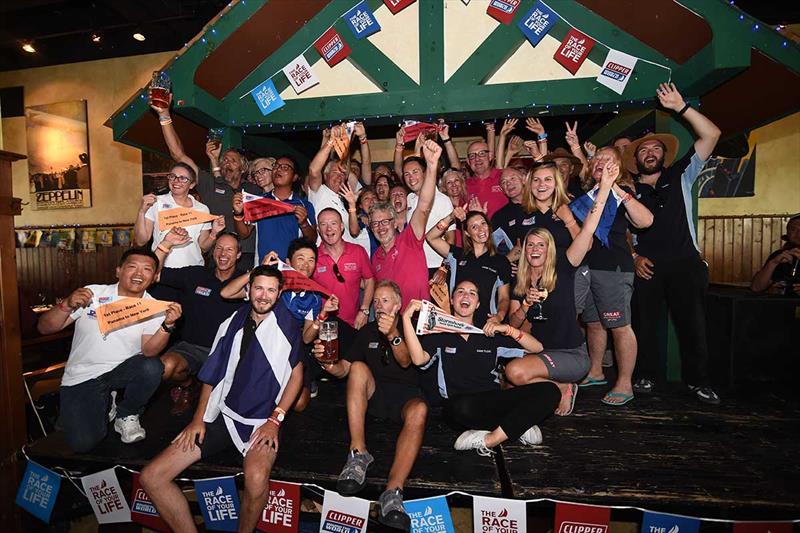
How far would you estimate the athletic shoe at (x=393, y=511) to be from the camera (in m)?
2.82

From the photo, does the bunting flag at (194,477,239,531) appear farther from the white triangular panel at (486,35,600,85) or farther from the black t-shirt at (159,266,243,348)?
the white triangular panel at (486,35,600,85)

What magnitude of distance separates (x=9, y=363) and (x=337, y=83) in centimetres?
455

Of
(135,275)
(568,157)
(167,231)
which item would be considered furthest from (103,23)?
(568,157)

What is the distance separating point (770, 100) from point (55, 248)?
15.9 meters

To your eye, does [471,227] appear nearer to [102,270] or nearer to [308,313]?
[308,313]

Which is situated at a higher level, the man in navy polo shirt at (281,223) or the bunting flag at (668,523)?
the man in navy polo shirt at (281,223)

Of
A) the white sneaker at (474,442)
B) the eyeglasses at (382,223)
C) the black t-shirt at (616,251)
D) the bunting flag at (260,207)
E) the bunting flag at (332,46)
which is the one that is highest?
the bunting flag at (332,46)

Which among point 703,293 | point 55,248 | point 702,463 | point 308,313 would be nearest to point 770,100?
point 703,293

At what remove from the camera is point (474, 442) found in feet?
11.0

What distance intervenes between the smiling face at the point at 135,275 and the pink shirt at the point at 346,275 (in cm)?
151

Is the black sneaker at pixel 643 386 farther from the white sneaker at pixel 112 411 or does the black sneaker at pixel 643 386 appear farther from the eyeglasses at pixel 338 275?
the white sneaker at pixel 112 411

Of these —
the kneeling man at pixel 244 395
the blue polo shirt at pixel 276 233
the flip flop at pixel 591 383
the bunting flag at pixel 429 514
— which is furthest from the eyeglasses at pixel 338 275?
the flip flop at pixel 591 383

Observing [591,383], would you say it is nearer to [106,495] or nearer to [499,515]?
[499,515]

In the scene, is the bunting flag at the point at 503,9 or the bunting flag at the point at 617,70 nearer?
the bunting flag at the point at 617,70
